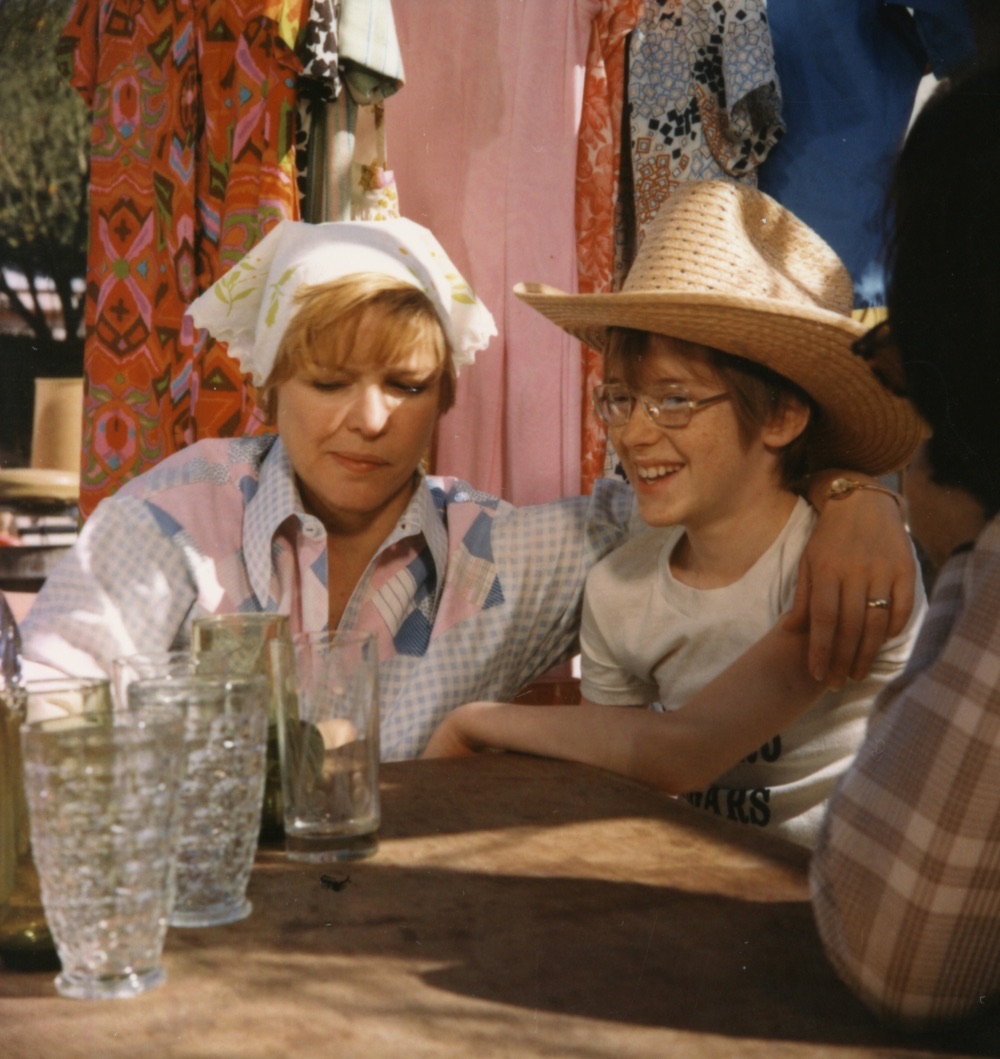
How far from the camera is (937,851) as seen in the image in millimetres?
727

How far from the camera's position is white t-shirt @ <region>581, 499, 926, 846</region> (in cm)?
171

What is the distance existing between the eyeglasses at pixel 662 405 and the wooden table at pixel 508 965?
0.78 m

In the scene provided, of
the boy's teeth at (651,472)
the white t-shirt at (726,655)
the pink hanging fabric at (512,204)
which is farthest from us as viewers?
Result: the pink hanging fabric at (512,204)

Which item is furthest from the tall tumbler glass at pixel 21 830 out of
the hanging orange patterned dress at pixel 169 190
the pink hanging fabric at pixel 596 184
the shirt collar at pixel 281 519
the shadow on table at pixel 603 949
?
the pink hanging fabric at pixel 596 184

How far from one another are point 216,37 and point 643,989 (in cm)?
243

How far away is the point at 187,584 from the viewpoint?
1.90 metres

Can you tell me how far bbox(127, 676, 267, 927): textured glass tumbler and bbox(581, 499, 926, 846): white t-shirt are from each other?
3.07 feet

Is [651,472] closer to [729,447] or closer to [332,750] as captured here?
[729,447]

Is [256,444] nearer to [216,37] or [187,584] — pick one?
[187,584]

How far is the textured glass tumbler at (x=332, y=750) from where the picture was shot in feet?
3.28

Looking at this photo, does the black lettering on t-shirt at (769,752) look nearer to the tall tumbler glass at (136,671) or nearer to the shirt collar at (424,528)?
A: the shirt collar at (424,528)

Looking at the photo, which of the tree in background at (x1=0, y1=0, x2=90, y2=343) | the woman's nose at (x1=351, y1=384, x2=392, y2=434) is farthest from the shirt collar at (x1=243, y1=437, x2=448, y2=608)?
the tree in background at (x1=0, y1=0, x2=90, y2=343)

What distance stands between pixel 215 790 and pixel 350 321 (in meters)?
1.17

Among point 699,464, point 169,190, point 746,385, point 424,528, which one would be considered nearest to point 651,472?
point 699,464
